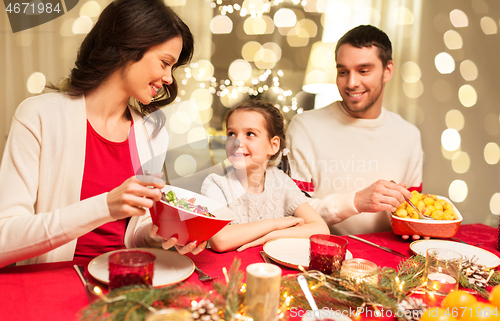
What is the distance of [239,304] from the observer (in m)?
0.68

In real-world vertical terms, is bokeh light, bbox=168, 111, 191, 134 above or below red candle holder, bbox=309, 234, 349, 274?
above

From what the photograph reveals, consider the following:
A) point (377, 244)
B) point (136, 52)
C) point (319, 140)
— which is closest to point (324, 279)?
point (377, 244)

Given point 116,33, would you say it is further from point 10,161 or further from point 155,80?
point 10,161

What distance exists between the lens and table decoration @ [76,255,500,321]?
0.58 m

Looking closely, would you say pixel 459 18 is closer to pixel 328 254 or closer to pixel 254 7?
pixel 254 7

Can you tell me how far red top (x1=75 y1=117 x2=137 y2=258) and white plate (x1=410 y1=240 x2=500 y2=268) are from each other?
3.63 ft

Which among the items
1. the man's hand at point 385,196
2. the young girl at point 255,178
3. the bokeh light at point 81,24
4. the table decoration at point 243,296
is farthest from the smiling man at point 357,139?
the bokeh light at point 81,24

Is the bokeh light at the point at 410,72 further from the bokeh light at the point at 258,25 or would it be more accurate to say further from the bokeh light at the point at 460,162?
the bokeh light at the point at 258,25

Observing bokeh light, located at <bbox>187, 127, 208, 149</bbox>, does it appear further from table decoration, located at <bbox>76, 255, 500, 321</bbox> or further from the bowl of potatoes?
table decoration, located at <bbox>76, 255, 500, 321</bbox>

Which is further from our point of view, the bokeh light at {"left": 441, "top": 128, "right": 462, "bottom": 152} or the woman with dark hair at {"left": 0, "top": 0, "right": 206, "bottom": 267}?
the bokeh light at {"left": 441, "top": 128, "right": 462, "bottom": 152}

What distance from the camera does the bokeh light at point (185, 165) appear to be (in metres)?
1.50

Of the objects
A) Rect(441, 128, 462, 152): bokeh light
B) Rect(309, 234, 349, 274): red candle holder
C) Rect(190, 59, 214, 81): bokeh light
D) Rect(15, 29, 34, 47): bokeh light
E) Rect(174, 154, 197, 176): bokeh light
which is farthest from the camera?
Rect(441, 128, 462, 152): bokeh light

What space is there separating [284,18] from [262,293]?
2.16 m

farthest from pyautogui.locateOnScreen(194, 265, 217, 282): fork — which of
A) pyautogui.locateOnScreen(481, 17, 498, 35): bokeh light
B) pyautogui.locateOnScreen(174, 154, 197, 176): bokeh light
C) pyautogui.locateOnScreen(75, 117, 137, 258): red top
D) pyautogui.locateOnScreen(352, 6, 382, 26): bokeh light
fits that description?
pyautogui.locateOnScreen(481, 17, 498, 35): bokeh light
